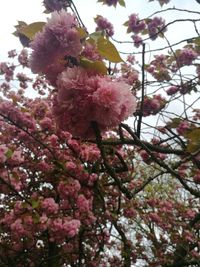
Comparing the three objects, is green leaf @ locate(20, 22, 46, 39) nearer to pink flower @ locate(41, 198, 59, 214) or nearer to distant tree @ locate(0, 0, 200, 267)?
distant tree @ locate(0, 0, 200, 267)

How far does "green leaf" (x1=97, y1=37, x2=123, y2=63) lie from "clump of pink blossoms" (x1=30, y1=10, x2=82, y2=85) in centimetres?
8

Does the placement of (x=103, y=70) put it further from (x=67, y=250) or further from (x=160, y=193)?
(x=160, y=193)

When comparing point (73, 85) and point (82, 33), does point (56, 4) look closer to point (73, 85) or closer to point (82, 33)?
point (82, 33)

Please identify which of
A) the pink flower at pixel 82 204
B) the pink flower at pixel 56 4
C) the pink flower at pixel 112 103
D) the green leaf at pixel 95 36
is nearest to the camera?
the pink flower at pixel 112 103

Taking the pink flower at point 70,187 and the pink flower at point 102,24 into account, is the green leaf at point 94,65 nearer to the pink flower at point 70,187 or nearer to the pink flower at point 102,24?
the pink flower at point 70,187

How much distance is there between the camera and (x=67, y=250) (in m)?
5.65

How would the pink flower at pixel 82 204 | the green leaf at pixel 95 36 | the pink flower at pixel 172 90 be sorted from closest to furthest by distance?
the green leaf at pixel 95 36 < the pink flower at pixel 82 204 < the pink flower at pixel 172 90

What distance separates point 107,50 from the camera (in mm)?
1300

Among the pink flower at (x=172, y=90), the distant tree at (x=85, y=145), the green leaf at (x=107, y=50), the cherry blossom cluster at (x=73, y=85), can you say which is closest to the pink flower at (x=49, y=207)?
the distant tree at (x=85, y=145)

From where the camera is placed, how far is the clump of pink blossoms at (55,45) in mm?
1241

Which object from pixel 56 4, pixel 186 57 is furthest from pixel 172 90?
pixel 56 4

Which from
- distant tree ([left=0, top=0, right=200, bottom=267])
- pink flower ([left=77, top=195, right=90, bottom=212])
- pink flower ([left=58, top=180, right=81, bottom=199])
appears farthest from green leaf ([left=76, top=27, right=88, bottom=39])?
pink flower ([left=77, top=195, right=90, bottom=212])

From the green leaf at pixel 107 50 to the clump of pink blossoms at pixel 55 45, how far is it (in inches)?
3.2

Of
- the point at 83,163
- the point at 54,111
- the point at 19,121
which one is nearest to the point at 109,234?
the point at 83,163
